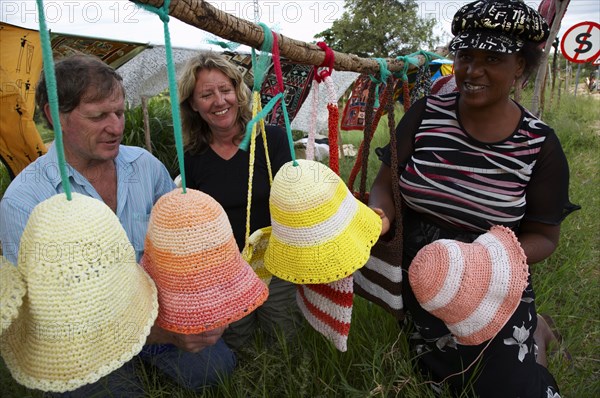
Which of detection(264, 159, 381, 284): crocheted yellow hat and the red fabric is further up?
the red fabric

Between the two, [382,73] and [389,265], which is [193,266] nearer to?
[389,265]

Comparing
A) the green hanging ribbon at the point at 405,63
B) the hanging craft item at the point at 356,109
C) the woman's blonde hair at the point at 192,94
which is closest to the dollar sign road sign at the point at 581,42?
the hanging craft item at the point at 356,109

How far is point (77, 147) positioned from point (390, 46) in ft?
82.8

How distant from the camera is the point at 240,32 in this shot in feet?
3.20

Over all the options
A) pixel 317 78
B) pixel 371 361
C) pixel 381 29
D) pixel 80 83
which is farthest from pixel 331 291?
pixel 381 29

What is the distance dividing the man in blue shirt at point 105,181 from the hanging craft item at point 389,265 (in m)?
0.61

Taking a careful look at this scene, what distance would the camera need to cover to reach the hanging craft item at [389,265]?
1.41 meters

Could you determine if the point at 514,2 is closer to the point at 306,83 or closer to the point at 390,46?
the point at 306,83

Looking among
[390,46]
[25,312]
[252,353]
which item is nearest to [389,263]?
[252,353]

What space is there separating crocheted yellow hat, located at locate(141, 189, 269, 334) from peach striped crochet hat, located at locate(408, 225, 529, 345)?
1.85ft

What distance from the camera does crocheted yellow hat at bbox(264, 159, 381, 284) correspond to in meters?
1.03

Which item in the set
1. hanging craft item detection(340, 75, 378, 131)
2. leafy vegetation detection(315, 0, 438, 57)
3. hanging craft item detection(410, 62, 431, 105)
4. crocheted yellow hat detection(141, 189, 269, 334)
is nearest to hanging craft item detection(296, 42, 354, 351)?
crocheted yellow hat detection(141, 189, 269, 334)

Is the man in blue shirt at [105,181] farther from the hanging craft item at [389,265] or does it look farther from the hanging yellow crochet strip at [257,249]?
the hanging craft item at [389,265]

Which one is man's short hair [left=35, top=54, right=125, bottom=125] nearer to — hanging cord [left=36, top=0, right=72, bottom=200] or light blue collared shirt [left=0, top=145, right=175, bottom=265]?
light blue collared shirt [left=0, top=145, right=175, bottom=265]
